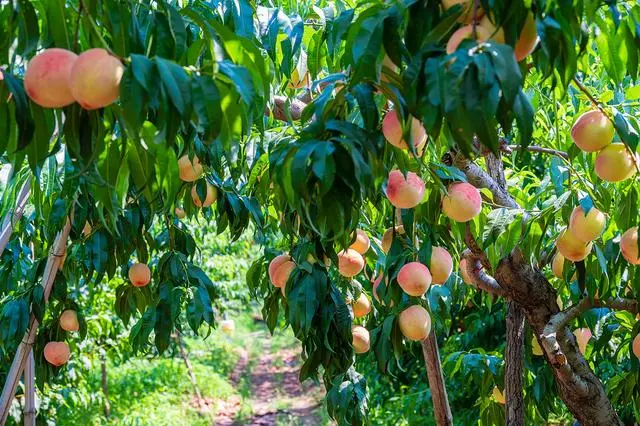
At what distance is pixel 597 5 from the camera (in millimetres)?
1071

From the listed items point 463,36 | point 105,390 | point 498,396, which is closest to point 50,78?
point 463,36

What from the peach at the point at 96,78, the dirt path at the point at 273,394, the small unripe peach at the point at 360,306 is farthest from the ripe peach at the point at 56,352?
the dirt path at the point at 273,394

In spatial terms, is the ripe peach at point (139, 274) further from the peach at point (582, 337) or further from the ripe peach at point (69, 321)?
the peach at point (582, 337)

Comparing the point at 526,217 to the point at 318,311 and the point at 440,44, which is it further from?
the point at 440,44

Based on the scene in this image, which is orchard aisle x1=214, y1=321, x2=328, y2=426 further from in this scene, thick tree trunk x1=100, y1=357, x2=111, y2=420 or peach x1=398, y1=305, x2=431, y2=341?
peach x1=398, y1=305, x2=431, y2=341

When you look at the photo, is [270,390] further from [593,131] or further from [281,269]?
[593,131]

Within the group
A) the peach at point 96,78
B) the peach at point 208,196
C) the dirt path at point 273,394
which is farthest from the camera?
the dirt path at point 273,394

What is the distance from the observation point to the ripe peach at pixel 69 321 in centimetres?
272

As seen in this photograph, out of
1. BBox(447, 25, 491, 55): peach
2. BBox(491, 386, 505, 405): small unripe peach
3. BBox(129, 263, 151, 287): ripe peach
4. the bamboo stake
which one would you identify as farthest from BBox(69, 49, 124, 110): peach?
BBox(491, 386, 505, 405): small unripe peach

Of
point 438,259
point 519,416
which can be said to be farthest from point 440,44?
point 519,416

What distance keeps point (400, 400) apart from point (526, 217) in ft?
11.8

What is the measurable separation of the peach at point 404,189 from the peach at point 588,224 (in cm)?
32

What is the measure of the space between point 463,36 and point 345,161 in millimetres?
202

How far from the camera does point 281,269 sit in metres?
1.93
